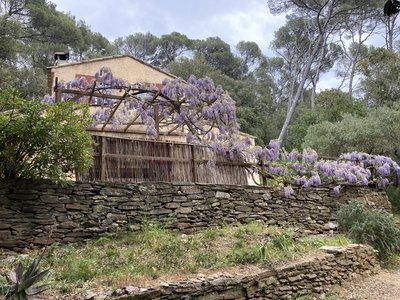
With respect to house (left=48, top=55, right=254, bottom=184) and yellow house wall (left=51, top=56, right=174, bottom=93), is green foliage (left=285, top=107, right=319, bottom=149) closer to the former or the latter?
yellow house wall (left=51, top=56, right=174, bottom=93)

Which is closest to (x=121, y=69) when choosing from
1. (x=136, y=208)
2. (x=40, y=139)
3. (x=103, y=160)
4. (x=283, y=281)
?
(x=103, y=160)

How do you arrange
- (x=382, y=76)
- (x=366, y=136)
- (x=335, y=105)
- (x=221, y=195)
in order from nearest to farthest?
1. (x=221, y=195)
2. (x=366, y=136)
3. (x=382, y=76)
4. (x=335, y=105)

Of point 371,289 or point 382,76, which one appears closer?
point 371,289

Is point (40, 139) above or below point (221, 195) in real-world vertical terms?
above

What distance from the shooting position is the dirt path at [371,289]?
6.36 metres

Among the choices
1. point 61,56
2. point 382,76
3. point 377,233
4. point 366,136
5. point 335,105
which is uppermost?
point 61,56

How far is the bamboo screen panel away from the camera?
717 cm

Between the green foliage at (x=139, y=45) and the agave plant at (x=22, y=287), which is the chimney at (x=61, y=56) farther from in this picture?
the green foliage at (x=139, y=45)

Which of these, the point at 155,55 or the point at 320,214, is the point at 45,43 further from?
the point at 320,214

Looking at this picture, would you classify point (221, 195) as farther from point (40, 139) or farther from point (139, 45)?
point (139, 45)

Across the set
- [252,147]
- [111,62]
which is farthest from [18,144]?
[111,62]

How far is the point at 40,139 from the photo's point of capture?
18.8 ft

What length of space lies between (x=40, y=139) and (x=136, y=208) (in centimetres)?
217

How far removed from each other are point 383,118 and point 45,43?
69.1 ft
